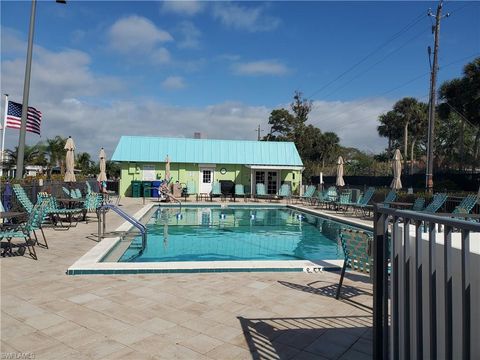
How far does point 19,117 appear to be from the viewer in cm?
1415

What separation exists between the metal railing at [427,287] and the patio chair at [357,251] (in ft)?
5.41

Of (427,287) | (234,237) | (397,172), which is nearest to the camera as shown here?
(427,287)

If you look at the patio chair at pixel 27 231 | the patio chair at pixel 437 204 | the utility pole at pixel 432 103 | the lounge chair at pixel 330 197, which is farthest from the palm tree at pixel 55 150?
the patio chair at pixel 437 204

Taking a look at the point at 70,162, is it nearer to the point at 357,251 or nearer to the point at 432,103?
the point at 357,251

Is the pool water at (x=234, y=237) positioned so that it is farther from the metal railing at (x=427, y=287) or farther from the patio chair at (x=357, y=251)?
the metal railing at (x=427, y=287)

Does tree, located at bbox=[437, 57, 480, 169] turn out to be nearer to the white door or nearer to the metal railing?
the white door

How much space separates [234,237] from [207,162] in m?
15.0

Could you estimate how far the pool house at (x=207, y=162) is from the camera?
2453 centimetres

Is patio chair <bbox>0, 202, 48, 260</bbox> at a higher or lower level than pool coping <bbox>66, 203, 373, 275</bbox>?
higher

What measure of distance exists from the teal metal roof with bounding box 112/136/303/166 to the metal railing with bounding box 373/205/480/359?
22594mm

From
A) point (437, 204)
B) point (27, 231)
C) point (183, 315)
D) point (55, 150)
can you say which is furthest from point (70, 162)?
point (55, 150)

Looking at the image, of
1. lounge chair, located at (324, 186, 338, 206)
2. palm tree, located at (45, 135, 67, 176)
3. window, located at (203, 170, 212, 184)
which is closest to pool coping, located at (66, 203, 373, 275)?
lounge chair, located at (324, 186, 338, 206)

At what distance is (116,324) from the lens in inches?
144

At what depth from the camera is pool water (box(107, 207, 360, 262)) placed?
8.26 meters
